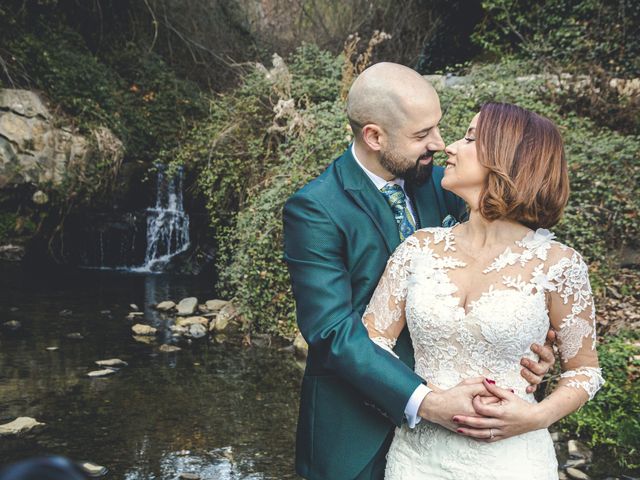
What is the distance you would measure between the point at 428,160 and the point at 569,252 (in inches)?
24.6

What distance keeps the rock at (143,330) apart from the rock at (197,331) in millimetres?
363

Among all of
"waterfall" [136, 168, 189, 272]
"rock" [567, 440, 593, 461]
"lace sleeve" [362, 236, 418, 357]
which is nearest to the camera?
"lace sleeve" [362, 236, 418, 357]

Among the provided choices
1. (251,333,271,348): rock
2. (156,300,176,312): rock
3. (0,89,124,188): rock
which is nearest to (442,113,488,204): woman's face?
(251,333,271,348): rock

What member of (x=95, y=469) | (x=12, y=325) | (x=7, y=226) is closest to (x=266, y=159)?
(x=12, y=325)

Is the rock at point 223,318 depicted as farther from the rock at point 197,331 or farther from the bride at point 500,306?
the bride at point 500,306

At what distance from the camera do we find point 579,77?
8.16 metres

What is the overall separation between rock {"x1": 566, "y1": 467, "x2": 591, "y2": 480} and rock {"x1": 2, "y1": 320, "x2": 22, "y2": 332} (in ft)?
17.0

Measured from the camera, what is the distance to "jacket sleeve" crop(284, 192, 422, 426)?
2.03 meters

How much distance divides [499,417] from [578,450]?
2.91 m

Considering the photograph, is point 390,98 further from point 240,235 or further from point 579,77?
point 579,77

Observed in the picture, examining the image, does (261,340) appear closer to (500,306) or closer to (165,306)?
(165,306)

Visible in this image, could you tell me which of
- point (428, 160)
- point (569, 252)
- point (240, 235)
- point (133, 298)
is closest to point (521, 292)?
point (569, 252)

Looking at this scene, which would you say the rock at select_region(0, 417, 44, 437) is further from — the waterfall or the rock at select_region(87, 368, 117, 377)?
the waterfall

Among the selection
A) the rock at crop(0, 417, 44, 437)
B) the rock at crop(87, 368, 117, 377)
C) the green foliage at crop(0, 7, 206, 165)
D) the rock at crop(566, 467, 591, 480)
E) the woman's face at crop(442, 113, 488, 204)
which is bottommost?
the rock at crop(566, 467, 591, 480)
